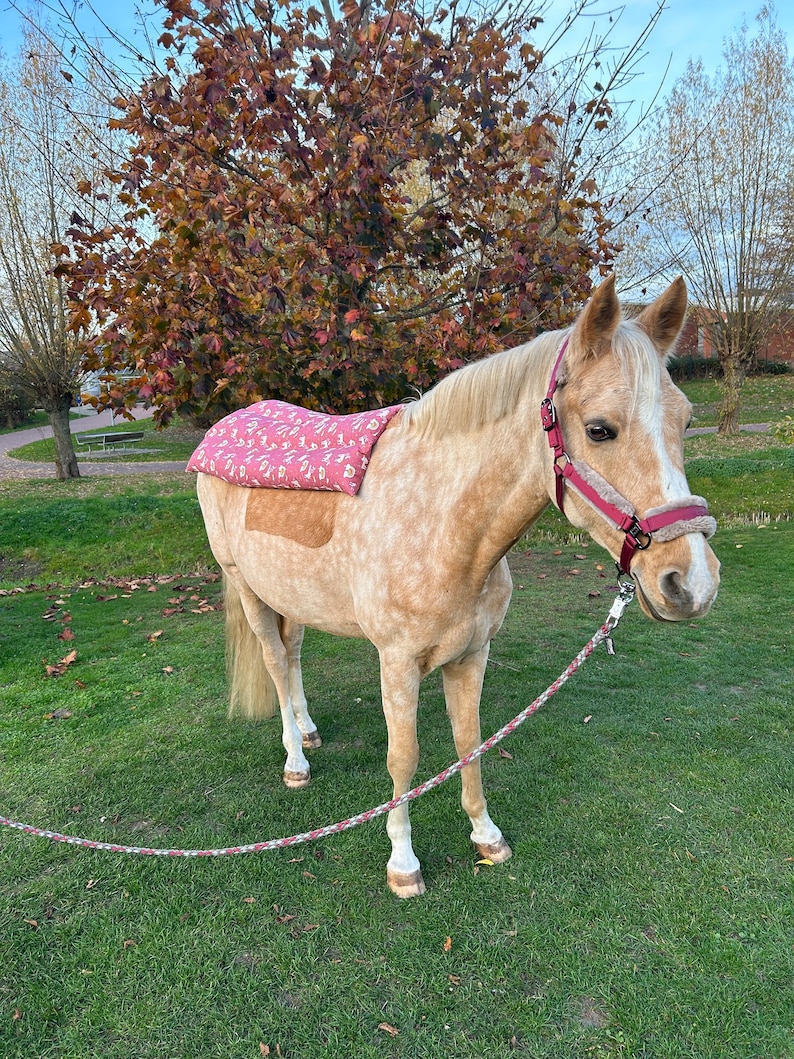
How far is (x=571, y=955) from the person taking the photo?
2279 millimetres

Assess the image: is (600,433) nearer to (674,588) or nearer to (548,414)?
(548,414)

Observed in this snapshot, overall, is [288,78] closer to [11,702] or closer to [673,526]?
[673,526]

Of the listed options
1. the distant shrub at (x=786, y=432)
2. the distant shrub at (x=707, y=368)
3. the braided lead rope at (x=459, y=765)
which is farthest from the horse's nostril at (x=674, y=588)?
the distant shrub at (x=707, y=368)

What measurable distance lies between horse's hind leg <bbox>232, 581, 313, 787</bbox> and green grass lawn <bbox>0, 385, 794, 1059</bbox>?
12 cm

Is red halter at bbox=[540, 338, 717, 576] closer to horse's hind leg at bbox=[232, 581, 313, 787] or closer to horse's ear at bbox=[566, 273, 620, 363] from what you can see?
horse's ear at bbox=[566, 273, 620, 363]

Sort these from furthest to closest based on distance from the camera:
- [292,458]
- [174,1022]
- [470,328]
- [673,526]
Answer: [470,328] → [292,458] → [174,1022] → [673,526]

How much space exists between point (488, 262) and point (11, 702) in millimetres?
5261

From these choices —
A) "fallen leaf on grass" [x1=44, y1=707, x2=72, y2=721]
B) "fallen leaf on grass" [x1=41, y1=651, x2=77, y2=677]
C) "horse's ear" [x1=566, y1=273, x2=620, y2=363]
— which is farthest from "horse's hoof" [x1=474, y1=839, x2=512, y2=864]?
"fallen leaf on grass" [x1=41, y1=651, x2=77, y2=677]

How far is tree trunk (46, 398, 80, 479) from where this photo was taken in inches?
575

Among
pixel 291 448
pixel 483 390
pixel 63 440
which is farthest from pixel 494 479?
pixel 63 440

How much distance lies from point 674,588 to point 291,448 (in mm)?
1934

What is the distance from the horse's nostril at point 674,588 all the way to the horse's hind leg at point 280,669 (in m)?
2.47

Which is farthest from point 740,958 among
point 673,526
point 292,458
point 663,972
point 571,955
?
point 292,458

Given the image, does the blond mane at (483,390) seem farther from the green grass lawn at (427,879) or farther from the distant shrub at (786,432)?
the distant shrub at (786,432)
